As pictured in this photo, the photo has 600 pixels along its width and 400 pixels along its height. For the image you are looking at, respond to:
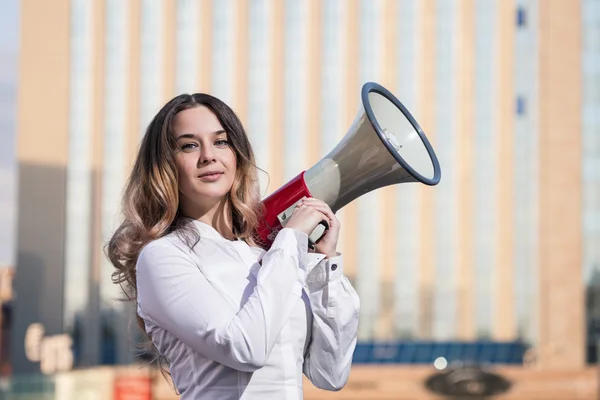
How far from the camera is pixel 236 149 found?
6.36ft

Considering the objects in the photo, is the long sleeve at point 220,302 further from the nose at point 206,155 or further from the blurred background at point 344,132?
the blurred background at point 344,132

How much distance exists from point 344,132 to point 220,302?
28.9 meters

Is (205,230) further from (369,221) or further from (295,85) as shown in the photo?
Answer: (295,85)

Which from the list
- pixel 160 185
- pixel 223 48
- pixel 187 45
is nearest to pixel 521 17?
pixel 223 48

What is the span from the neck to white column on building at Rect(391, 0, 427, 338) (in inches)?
1119

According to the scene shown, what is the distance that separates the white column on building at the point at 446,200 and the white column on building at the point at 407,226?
0.60m

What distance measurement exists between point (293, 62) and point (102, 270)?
28.4 ft

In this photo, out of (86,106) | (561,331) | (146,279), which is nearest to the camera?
(146,279)

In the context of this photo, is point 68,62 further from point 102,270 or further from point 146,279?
point 146,279

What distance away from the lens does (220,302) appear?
1.76m

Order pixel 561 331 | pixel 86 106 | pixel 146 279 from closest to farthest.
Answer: pixel 146 279 < pixel 561 331 < pixel 86 106

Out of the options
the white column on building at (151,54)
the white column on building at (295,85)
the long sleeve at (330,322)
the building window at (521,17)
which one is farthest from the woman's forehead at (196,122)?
the building window at (521,17)

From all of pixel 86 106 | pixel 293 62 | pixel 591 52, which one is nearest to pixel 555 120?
pixel 591 52

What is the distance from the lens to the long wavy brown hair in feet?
6.21
